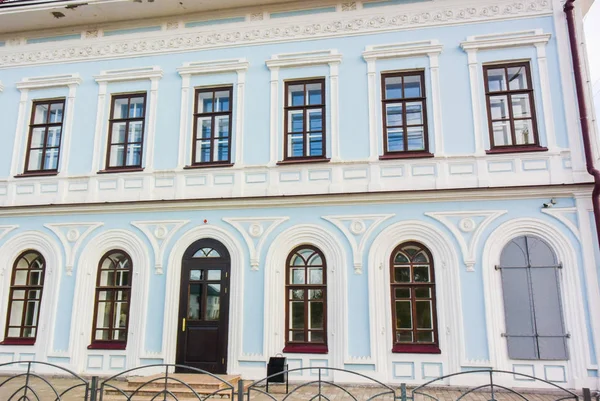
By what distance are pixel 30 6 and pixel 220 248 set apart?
7.14 metres

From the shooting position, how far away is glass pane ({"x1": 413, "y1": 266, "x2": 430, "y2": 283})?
9.73 m

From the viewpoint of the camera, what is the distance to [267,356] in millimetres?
9773

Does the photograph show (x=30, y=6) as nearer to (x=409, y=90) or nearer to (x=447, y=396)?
(x=409, y=90)

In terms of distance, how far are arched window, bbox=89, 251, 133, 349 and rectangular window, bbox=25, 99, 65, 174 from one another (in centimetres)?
271

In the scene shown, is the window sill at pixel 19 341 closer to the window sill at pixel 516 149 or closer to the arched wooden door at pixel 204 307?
the arched wooden door at pixel 204 307

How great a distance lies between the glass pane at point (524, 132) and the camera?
32.5 feet

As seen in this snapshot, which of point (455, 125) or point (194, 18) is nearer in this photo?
point (455, 125)

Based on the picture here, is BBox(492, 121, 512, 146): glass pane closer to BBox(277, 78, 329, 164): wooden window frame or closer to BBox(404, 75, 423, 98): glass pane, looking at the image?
BBox(404, 75, 423, 98): glass pane

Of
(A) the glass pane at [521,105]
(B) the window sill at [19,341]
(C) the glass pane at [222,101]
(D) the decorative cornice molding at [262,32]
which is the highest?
(D) the decorative cornice molding at [262,32]

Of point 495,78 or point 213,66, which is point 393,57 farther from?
point 213,66

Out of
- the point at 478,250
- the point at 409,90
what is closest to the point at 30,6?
the point at 409,90

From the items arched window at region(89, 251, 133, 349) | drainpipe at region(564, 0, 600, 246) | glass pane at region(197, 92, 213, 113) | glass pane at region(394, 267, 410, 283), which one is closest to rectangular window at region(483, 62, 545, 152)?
drainpipe at region(564, 0, 600, 246)

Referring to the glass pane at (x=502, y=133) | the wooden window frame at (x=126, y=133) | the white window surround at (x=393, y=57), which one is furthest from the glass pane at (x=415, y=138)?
the wooden window frame at (x=126, y=133)

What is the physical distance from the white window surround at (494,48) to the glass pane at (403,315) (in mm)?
3293
